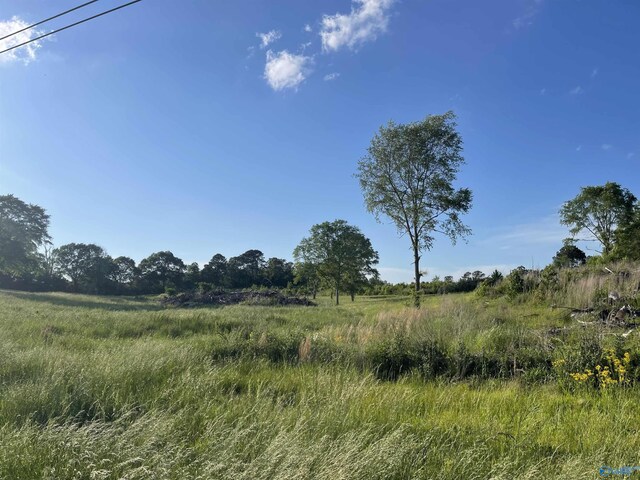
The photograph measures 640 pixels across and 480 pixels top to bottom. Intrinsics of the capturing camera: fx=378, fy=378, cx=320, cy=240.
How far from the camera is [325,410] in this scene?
161 inches

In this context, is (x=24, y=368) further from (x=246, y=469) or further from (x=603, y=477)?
(x=603, y=477)

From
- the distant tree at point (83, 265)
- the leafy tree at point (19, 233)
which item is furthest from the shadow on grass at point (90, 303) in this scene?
the distant tree at point (83, 265)

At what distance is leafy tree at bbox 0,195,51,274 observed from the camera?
41.2 m

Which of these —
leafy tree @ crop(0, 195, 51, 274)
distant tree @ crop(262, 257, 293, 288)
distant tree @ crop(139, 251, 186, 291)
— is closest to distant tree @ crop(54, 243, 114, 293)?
distant tree @ crop(139, 251, 186, 291)

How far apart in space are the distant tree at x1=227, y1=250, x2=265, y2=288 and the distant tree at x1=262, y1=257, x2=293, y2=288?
5.23 ft

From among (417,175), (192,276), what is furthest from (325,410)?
(192,276)

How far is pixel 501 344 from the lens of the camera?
7.36m

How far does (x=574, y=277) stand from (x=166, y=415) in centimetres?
1420

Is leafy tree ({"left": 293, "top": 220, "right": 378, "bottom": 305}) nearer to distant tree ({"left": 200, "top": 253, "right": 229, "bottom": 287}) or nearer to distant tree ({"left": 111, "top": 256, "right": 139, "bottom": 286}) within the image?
distant tree ({"left": 200, "top": 253, "right": 229, "bottom": 287})

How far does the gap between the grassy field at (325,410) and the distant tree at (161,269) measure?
2647 inches

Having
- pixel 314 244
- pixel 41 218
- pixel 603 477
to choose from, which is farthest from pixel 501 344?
pixel 41 218

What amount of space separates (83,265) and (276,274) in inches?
1337

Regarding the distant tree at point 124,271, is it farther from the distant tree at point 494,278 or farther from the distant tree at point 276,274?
the distant tree at point 494,278

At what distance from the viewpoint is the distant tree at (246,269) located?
73125mm
